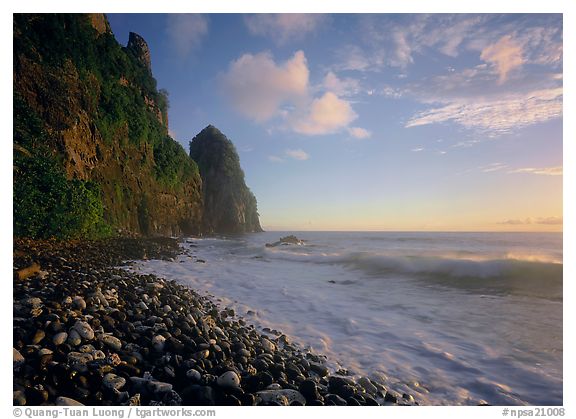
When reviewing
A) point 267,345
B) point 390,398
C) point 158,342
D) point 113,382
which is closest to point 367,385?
point 390,398

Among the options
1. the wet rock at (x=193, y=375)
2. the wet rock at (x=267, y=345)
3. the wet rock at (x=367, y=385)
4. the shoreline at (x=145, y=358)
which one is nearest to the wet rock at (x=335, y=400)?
the shoreline at (x=145, y=358)

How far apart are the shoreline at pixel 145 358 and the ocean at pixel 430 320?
597mm

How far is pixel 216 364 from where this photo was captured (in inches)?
111

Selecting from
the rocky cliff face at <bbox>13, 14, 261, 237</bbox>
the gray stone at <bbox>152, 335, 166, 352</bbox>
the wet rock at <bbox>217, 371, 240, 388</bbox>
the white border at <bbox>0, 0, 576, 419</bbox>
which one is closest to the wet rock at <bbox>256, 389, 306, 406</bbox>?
the wet rock at <bbox>217, 371, 240, 388</bbox>

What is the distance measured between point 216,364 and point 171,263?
6488mm

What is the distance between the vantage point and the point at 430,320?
5.22m

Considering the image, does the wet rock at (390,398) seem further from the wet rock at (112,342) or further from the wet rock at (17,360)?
the wet rock at (17,360)

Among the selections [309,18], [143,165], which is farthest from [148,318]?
[143,165]

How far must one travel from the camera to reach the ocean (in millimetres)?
3328

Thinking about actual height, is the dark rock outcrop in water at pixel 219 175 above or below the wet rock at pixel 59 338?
above

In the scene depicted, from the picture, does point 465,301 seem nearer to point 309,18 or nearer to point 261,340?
point 261,340

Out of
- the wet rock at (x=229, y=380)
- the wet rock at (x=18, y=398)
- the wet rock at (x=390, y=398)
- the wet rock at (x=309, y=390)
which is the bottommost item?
the wet rock at (x=390, y=398)

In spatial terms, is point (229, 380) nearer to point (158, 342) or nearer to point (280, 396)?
point (280, 396)

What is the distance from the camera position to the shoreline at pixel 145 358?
229cm
